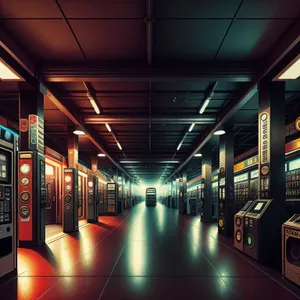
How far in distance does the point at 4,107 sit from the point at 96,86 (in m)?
3.49

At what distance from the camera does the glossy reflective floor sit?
3.80m

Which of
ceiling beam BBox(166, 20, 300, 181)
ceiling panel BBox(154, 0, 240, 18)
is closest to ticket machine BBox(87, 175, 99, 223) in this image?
ceiling beam BBox(166, 20, 300, 181)

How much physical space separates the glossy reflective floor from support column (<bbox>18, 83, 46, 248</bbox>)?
448mm

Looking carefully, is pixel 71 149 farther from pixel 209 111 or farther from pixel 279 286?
pixel 279 286

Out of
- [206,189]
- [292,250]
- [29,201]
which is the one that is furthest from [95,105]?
[206,189]

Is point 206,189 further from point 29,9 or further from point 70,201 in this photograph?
point 29,9

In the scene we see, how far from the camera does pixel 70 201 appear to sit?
1010 centimetres

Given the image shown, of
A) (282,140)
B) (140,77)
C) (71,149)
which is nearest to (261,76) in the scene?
(282,140)

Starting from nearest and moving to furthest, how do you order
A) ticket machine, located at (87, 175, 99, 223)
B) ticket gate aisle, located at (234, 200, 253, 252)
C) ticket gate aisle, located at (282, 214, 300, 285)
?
1. ticket gate aisle, located at (282, 214, 300, 285)
2. ticket gate aisle, located at (234, 200, 253, 252)
3. ticket machine, located at (87, 175, 99, 223)

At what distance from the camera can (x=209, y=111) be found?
9.57 meters

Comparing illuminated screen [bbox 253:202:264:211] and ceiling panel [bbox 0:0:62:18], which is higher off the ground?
ceiling panel [bbox 0:0:62:18]

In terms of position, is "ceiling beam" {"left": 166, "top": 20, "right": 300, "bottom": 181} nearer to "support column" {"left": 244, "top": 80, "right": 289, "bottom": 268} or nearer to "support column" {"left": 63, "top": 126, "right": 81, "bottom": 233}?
"support column" {"left": 244, "top": 80, "right": 289, "bottom": 268}

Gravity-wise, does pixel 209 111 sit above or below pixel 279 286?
above

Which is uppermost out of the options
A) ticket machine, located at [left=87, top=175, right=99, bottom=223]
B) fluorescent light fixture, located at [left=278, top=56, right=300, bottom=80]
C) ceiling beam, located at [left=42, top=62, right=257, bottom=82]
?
ceiling beam, located at [left=42, top=62, right=257, bottom=82]
